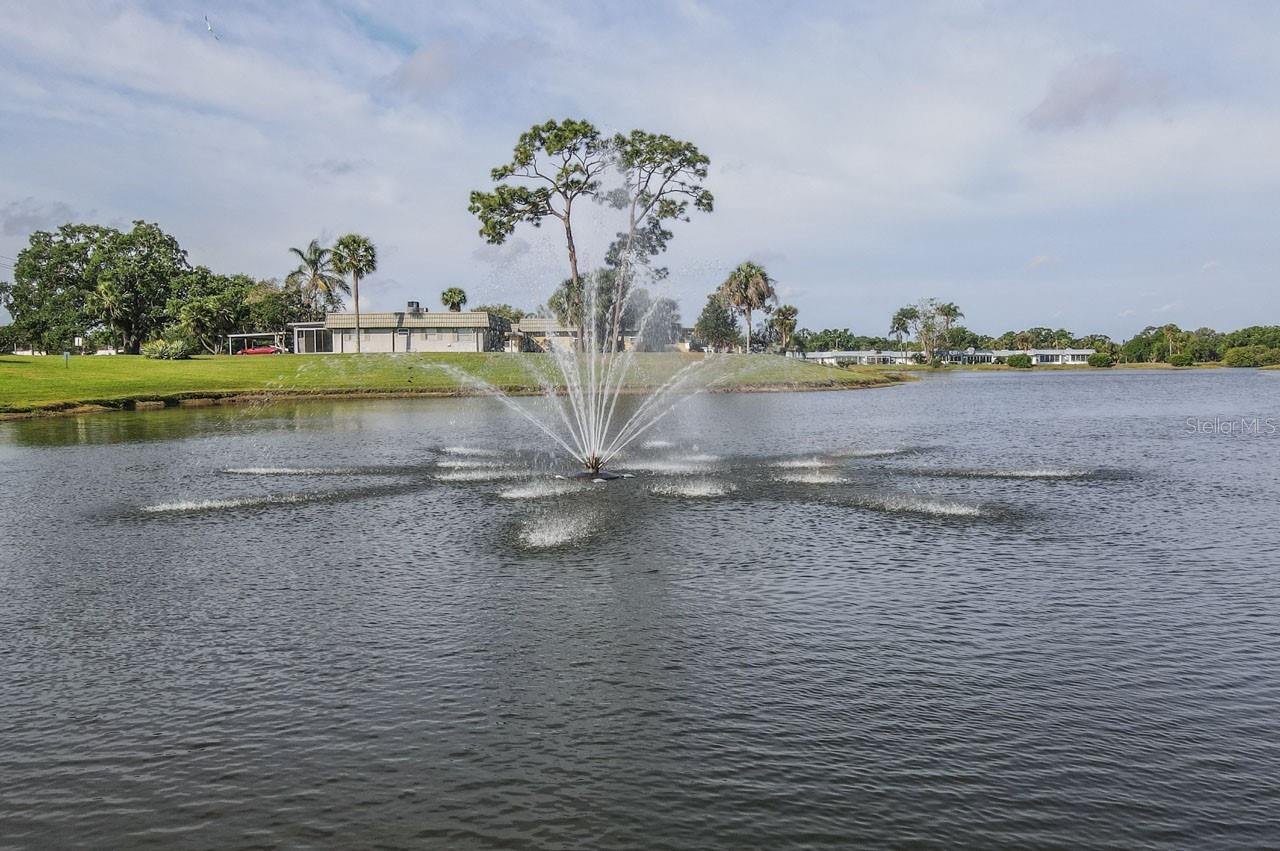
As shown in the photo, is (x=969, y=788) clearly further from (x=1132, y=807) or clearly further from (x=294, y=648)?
(x=294, y=648)

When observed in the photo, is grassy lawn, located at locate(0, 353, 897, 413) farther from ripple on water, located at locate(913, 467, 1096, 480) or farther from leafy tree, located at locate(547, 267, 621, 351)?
ripple on water, located at locate(913, 467, 1096, 480)

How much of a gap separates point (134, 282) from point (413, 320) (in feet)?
138

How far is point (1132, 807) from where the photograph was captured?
30.5ft

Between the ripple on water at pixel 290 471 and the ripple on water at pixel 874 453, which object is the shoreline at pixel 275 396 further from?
the ripple on water at pixel 874 453

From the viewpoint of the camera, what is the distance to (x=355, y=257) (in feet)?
396

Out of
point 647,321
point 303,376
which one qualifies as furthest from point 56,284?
point 647,321

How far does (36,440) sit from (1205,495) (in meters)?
55.8

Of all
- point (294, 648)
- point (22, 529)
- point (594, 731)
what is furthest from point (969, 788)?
point (22, 529)

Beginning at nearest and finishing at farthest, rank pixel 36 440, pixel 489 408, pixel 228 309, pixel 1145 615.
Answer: pixel 1145 615, pixel 36 440, pixel 489 408, pixel 228 309

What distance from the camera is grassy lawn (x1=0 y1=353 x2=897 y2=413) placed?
79.1 m

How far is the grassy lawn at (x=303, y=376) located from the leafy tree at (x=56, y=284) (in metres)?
35.8

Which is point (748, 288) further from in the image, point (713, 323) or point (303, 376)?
point (303, 376)

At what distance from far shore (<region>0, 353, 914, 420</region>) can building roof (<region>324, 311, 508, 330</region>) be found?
405 inches

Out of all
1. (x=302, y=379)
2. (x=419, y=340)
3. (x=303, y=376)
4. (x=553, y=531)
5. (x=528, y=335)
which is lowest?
(x=553, y=531)
